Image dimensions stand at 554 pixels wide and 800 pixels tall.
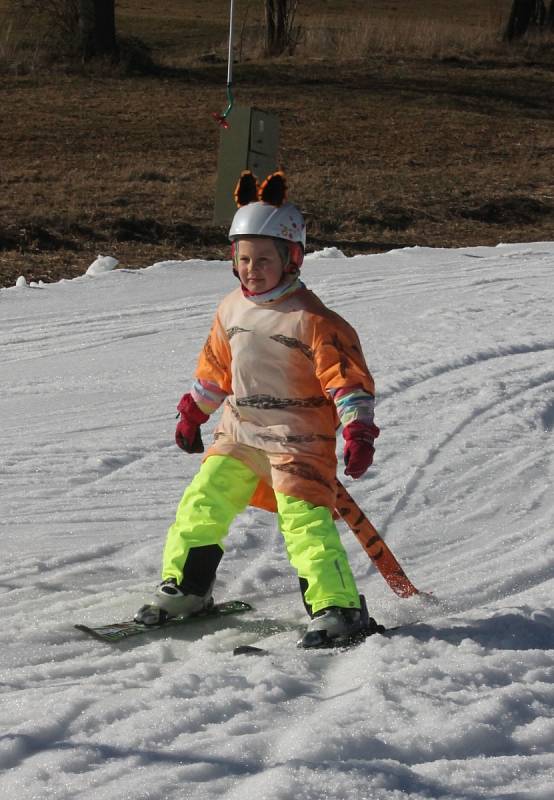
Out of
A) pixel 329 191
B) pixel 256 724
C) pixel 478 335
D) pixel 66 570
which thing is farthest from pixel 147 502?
pixel 329 191

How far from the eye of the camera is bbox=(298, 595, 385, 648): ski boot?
3.88 meters

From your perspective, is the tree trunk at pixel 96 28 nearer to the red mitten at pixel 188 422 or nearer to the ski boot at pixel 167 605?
the red mitten at pixel 188 422

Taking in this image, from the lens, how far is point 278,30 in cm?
2566

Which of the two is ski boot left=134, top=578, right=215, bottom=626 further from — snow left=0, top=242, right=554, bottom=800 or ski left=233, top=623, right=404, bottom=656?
ski left=233, top=623, right=404, bottom=656

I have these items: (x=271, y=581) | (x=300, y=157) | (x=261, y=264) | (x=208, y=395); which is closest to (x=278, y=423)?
(x=208, y=395)

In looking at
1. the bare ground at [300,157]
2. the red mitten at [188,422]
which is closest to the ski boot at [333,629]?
the red mitten at [188,422]

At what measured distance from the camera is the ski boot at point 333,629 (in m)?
3.88

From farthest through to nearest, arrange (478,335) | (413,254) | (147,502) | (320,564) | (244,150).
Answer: (244,150), (413,254), (478,335), (147,502), (320,564)

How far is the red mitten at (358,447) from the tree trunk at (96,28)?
763 inches

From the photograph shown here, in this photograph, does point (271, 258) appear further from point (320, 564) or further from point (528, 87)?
point (528, 87)

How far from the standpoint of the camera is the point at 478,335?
8.49 metres

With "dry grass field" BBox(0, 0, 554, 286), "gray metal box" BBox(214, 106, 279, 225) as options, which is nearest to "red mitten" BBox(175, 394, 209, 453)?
"dry grass field" BBox(0, 0, 554, 286)

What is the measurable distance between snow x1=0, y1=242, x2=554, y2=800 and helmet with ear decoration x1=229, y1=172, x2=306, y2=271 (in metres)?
1.22

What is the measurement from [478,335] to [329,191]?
6363 mm
